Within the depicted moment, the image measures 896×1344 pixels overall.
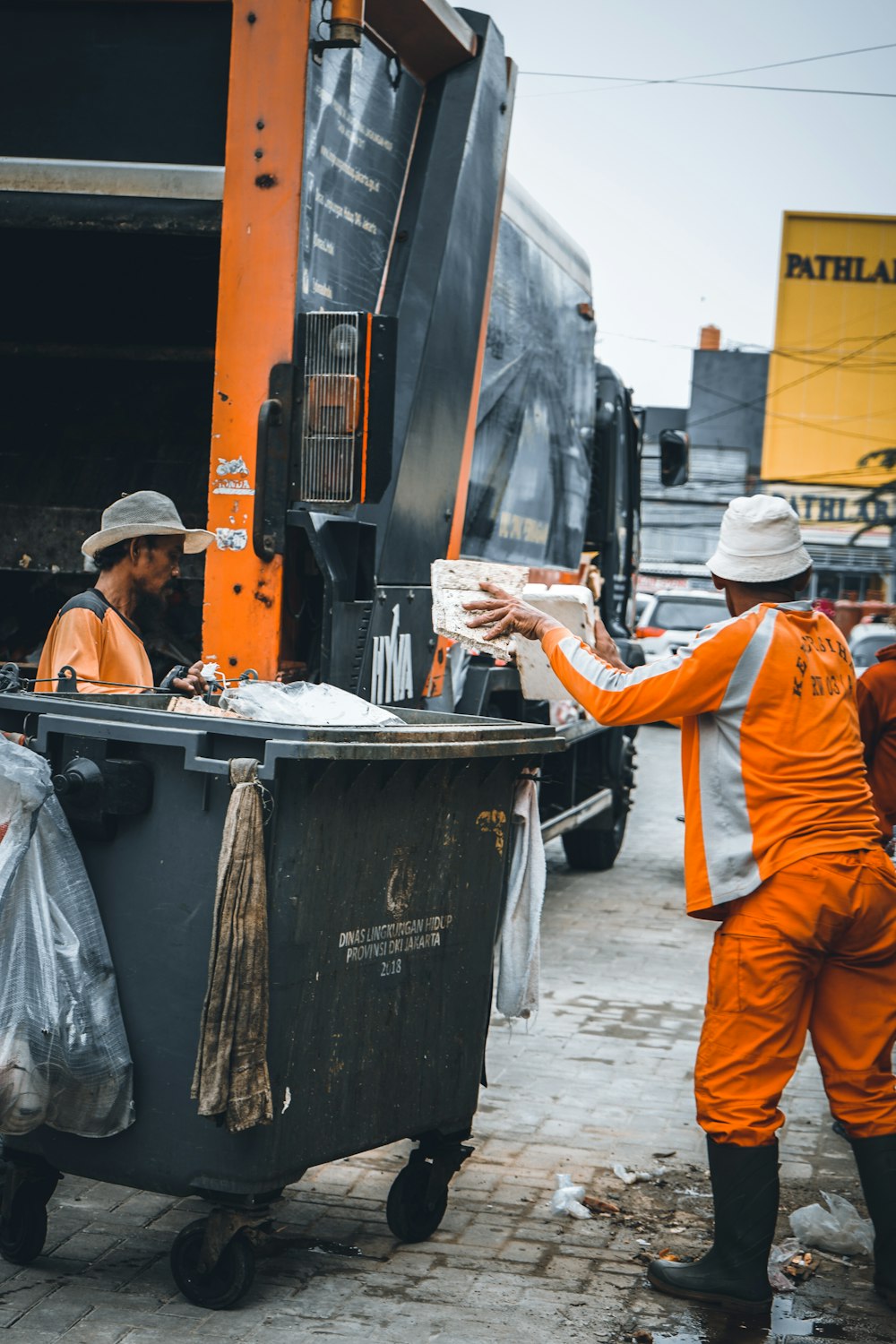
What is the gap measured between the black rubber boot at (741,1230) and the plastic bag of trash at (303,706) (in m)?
1.23

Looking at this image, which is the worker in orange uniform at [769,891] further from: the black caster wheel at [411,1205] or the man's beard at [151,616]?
the man's beard at [151,616]

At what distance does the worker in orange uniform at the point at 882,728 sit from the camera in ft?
16.2

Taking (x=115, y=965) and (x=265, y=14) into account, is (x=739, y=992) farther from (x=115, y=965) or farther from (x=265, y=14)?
(x=265, y=14)

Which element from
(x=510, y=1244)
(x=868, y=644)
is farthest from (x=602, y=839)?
(x=868, y=644)

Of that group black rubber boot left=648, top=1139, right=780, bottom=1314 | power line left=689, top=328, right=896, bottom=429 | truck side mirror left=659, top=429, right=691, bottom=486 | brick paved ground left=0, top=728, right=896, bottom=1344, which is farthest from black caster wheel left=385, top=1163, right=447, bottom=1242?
power line left=689, top=328, right=896, bottom=429

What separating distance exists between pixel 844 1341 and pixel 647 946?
4.28 metres

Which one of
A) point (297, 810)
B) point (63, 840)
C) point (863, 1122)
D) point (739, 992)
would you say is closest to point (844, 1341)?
point (863, 1122)

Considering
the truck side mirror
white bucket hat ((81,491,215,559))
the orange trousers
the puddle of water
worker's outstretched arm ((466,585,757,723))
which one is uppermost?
the truck side mirror

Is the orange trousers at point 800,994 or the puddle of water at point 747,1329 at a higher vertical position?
the orange trousers at point 800,994

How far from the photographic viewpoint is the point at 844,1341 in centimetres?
329

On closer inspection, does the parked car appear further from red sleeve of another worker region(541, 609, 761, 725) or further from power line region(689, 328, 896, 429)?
power line region(689, 328, 896, 429)

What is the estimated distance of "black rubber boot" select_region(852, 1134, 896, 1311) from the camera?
3.48m

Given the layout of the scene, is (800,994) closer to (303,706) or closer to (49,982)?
(303,706)

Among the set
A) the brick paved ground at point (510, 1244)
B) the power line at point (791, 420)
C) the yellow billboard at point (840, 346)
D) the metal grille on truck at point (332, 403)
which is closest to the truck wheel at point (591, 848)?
the brick paved ground at point (510, 1244)
